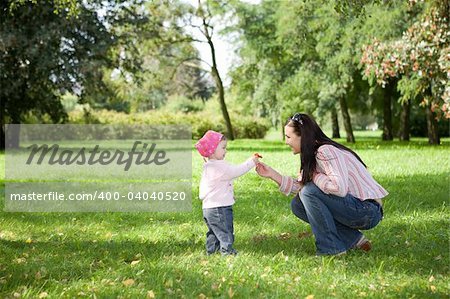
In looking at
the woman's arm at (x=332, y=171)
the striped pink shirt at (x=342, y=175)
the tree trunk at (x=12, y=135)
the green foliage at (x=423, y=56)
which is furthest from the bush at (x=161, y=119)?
the woman's arm at (x=332, y=171)

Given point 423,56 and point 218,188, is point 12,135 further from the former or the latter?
point 218,188

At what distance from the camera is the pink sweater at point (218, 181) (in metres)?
5.56

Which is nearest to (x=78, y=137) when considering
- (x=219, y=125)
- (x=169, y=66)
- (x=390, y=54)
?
(x=169, y=66)

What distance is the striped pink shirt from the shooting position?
208 inches

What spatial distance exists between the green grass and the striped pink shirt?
0.59 meters

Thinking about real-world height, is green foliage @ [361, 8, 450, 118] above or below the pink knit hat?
above

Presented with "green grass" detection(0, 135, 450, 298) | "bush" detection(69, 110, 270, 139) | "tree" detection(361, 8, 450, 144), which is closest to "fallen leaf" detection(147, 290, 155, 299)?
"green grass" detection(0, 135, 450, 298)

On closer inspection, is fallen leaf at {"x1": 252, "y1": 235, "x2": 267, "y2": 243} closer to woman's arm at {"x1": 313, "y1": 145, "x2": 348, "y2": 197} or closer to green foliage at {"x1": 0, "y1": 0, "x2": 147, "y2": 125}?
woman's arm at {"x1": 313, "y1": 145, "x2": 348, "y2": 197}

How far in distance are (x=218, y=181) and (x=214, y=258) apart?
27.0 inches

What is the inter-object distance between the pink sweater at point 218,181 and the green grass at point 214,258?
0.50 metres

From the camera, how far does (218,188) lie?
5629 millimetres

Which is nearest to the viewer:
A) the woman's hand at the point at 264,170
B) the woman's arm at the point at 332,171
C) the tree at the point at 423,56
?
the woman's arm at the point at 332,171

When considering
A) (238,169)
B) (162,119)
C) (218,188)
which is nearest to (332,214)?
(238,169)

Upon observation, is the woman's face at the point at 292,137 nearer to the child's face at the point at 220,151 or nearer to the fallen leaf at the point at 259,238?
the child's face at the point at 220,151
